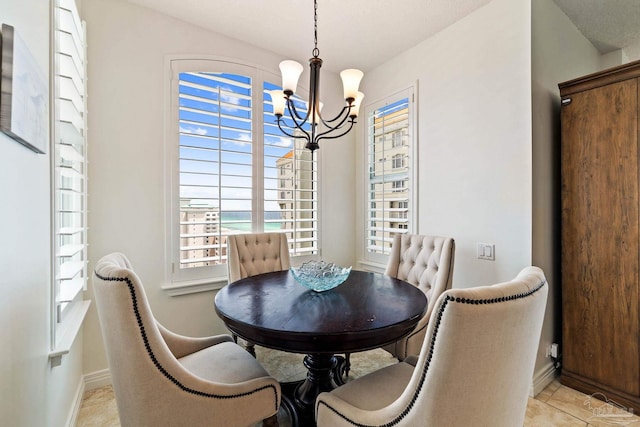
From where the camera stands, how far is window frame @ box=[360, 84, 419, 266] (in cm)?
284

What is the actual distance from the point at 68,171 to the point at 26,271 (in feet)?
2.33

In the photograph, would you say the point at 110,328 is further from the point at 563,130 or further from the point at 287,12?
the point at 563,130

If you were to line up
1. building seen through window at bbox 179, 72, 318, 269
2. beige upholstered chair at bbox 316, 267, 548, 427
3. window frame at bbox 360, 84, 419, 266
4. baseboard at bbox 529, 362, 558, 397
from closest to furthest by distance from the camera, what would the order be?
beige upholstered chair at bbox 316, 267, 548, 427 → baseboard at bbox 529, 362, 558, 397 → building seen through window at bbox 179, 72, 318, 269 → window frame at bbox 360, 84, 419, 266

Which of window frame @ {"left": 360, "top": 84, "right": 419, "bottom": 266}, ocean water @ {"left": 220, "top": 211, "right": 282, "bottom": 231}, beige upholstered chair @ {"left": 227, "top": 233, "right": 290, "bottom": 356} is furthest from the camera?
window frame @ {"left": 360, "top": 84, "right": 419, "bottom": 266}

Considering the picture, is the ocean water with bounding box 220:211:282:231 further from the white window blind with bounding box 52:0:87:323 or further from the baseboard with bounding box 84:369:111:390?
the baseboard with bounding box 84:369:111:390

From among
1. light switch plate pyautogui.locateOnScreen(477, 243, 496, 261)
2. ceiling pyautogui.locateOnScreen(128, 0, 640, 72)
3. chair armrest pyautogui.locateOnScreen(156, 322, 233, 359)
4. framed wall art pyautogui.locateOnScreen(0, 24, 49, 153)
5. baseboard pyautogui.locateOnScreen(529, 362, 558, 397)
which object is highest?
ceiling pyautogui.locateOnScreen(128, 0, 640, 72)

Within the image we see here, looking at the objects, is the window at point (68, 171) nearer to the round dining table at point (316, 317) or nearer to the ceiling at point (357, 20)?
the round dining table at point (316, 317)

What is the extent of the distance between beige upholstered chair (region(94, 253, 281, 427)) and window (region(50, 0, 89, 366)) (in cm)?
51

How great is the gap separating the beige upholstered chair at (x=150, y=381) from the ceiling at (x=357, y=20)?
2.15 metres

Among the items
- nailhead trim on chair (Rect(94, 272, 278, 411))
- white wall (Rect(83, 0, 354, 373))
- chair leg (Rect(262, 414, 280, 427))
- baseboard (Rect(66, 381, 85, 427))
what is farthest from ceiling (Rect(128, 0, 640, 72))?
baseboard (Rect(66, 381, 85, 427))

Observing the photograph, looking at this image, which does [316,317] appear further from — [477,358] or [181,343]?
[181,343]

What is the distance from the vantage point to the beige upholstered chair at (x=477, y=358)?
75 cm

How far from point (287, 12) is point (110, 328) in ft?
8.05

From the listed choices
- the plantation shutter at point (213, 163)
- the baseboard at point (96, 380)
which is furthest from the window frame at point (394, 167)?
the baseboard at point (96, 380)
